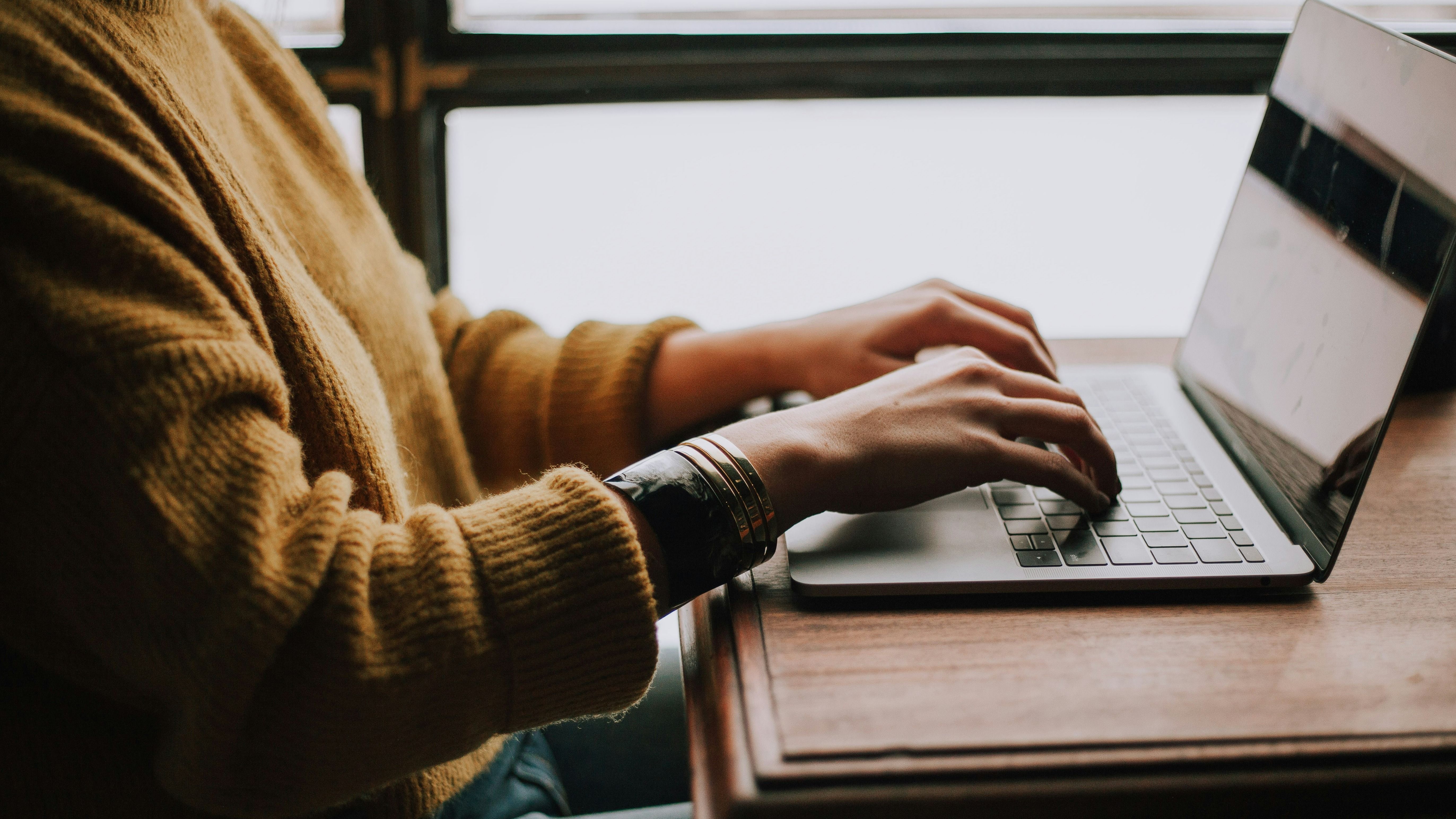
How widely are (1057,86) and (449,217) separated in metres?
0.86

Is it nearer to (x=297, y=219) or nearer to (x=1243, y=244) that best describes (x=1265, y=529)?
(x=1243, y=244)

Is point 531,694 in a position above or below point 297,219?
below

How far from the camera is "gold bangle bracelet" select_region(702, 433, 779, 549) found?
Result: 551 millimetres

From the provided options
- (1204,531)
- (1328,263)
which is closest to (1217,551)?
(1204,531)

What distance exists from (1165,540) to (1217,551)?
3cm

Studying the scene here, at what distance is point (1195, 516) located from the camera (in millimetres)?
625

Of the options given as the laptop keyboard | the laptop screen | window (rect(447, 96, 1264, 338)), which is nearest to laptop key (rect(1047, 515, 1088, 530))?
the laptop keyboard

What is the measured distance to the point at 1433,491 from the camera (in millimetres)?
701

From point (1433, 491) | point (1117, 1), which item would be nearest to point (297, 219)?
point (1433, 491)

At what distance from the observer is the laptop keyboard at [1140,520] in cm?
57

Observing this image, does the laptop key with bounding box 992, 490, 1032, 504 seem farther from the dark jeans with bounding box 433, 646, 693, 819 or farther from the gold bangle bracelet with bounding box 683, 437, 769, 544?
the dark jeans with bounding box 433, 646, 693, 819

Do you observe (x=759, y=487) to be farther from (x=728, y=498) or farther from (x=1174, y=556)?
(x=1174, y=556)

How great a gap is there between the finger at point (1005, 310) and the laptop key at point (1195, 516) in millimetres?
171

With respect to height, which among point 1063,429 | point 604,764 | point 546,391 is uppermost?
point 1063,429
